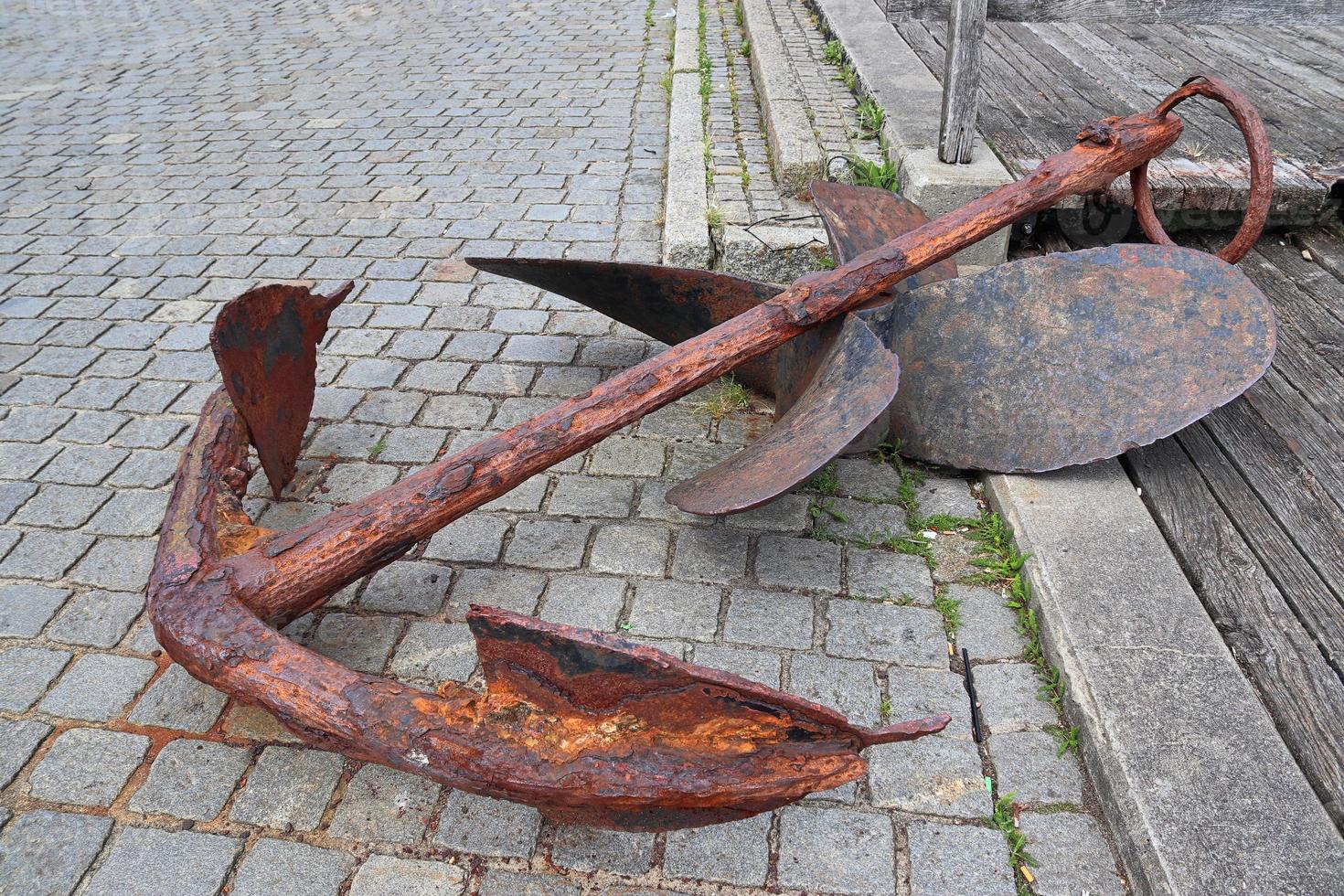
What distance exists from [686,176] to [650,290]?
1979mm

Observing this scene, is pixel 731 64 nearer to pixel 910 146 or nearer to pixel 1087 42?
pixel 1087 42

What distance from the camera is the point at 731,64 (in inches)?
285

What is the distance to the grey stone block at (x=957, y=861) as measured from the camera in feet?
6.77

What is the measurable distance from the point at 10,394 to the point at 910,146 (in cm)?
389

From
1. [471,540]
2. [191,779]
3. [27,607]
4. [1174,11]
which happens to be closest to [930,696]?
[471,540]

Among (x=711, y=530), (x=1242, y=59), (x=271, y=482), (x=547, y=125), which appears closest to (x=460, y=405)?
(x=271, y=482)

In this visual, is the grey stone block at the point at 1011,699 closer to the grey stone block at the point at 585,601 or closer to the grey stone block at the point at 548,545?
the grey stone block at the point at 585,601

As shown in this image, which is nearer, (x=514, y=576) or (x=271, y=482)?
(x=514, y=576)

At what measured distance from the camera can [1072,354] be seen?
2.99m

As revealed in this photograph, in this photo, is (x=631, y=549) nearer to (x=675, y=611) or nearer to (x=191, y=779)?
(x=675, y=611)

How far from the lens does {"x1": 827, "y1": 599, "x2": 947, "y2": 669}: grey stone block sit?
262cm

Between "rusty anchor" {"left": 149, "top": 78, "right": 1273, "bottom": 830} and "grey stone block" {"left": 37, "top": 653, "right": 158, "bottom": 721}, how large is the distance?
18.8 inches

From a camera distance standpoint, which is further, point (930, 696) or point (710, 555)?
point (710, 555)

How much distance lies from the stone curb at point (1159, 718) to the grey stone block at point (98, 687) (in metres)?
2.34
